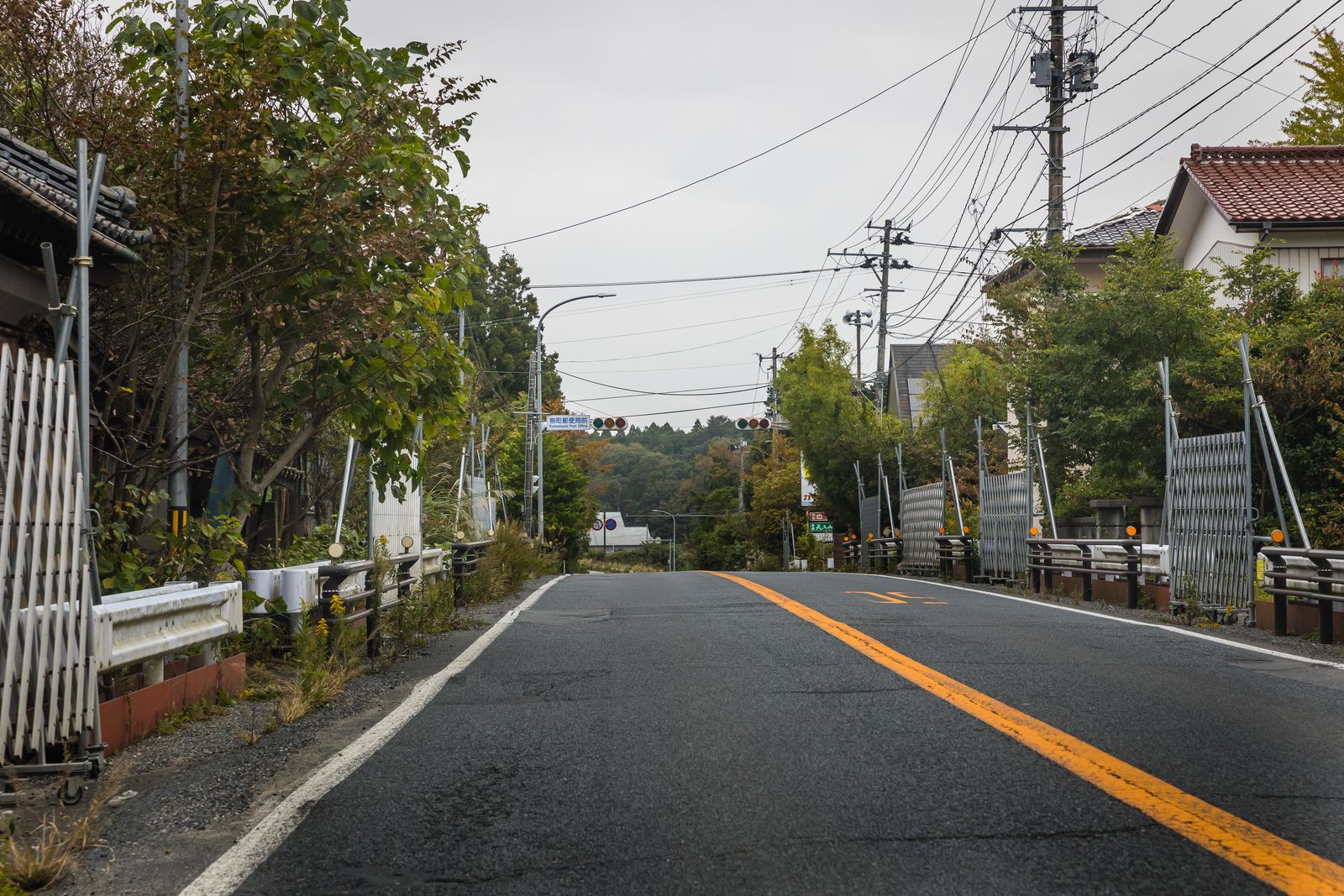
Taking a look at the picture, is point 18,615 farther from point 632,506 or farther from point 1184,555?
point 632,506

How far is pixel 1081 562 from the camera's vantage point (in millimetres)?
17062

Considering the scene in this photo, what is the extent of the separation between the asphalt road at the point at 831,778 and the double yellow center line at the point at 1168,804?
0.08 feet

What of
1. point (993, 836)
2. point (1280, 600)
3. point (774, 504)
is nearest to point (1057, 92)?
point (1280, 600)

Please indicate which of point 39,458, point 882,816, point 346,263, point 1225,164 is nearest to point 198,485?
point 346,263

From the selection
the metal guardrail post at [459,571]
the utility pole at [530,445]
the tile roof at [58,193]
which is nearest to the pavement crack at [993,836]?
the tile roof at [58,193]

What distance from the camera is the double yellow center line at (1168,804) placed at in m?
3.98

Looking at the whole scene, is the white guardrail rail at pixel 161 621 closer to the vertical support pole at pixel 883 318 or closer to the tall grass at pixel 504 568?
the tall grass at pixel 504 568

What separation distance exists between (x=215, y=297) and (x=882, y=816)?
24.5 ft

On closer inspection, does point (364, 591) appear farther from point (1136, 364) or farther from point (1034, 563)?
point (1136, 364)

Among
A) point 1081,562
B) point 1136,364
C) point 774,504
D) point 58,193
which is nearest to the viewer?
point 58,193

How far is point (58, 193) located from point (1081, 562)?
45.3 ft

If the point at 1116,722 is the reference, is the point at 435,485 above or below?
above

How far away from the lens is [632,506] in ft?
420

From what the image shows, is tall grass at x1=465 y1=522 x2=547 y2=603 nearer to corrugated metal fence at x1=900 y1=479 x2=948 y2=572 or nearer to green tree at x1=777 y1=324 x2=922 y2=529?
corrugated metal fence at x1=900 y1=479 x2=948 y2=572
